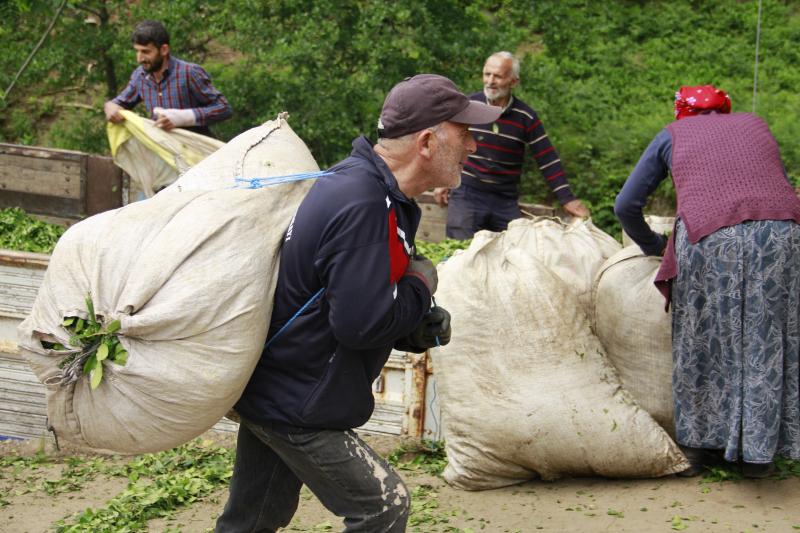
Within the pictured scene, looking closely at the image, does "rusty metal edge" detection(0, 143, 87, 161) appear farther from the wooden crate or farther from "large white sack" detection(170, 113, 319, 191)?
"large white sack" detection(170, 113, 319, 191)

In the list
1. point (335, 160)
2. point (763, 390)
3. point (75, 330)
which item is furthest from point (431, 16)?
point (75, 330)

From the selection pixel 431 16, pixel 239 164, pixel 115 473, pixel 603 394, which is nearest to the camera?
pixel 239 164

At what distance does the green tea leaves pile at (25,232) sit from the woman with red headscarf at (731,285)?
406cm

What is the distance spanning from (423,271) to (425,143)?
0.37m

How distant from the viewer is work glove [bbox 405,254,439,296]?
3.25m

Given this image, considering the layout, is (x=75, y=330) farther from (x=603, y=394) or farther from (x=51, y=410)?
(x=603, y=394)

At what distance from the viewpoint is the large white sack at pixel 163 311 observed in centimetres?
312

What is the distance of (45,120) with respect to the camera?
10.8 metres

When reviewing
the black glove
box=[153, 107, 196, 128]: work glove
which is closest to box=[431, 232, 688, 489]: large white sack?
the black glove

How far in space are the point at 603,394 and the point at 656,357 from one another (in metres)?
0.31

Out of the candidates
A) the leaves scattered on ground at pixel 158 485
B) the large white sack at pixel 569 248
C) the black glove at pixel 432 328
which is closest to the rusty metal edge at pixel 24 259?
the leaves scattered on ground at pixel 158 485

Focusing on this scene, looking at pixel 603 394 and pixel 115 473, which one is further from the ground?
pixel 603 394

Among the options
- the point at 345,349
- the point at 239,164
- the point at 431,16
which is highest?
the point at 431,16

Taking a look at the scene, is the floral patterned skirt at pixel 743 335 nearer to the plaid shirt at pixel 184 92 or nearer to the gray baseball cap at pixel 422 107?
the gray baseball cap at pixel 422 107
